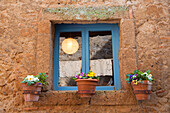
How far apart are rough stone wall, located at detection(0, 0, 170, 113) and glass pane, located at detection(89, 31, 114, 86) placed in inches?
11.8

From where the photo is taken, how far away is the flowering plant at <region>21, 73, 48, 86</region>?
102 inches

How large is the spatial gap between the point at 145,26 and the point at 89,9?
992 millimetres

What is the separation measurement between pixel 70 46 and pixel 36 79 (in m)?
1.27

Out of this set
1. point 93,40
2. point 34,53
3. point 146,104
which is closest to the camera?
point 146,104

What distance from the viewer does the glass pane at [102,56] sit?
10.7 feet

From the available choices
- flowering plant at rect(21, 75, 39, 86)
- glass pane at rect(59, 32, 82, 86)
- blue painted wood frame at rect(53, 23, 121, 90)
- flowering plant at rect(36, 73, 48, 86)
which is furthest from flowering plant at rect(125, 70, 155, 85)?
flowering plant at rect(21, 75, 39, 86)

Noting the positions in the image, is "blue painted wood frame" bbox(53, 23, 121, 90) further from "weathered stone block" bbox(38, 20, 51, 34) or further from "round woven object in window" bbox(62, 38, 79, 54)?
"round woven object in window" bbox(62, 38, 79, 54)

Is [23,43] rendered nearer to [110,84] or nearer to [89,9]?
[89,9]

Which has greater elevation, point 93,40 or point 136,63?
point 93,40

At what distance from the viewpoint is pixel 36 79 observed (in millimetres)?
2656

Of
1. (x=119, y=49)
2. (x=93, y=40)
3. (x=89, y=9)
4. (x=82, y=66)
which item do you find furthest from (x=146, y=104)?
(x=89, y=9)

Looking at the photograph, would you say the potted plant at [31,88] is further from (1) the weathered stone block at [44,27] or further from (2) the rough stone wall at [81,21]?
(1) the weathered stone block at [44,27]

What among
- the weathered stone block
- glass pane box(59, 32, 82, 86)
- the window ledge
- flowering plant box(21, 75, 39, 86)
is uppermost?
the weathered stone block

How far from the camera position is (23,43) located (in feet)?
10.2
